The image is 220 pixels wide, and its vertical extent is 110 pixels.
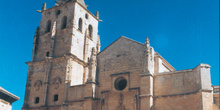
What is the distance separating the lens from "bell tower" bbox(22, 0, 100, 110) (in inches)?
1200

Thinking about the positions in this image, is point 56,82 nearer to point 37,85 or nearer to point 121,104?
point 37,85

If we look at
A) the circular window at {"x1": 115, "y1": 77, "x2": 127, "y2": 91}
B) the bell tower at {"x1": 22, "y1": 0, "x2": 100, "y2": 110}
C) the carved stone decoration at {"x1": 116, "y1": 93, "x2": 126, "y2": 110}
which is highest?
the bell tower at {"x1": 22, "y1": 0, "x2": 100, "y2": 110}

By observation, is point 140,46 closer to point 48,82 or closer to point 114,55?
point 114,55

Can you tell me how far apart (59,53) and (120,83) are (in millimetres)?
7888

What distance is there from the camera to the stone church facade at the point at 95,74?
2458 cm

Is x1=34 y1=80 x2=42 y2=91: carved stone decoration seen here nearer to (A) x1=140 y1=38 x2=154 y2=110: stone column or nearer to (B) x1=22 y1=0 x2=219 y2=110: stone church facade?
(B) x1=22 y1=0 x2=219 y2=110: stone church facade

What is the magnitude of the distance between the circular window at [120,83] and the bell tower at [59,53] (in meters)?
2.35

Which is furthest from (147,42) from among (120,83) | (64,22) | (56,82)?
(64,22)

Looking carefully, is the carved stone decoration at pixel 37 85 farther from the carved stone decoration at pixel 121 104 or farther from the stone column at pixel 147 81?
the stone column at pixel 147 81

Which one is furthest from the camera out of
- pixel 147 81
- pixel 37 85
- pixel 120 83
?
pixel 37 85

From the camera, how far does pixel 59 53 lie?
31875 millimetres

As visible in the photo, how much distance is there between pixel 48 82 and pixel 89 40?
6.67 metres

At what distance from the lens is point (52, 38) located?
107 ft

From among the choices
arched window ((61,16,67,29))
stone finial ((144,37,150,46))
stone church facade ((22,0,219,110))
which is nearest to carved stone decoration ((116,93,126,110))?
stone church facade ((22,0,219,110))
